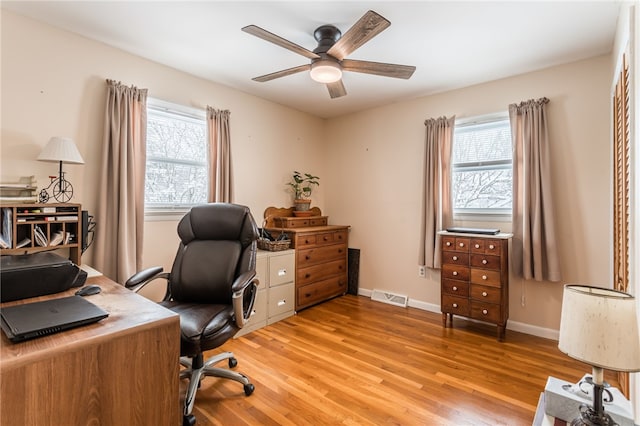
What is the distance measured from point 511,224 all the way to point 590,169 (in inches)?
31.2

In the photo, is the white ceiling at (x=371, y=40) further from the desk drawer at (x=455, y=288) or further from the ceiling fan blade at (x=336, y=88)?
the desk drawer at (x=455, y=288)

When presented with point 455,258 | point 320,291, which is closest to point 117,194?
point 320,291

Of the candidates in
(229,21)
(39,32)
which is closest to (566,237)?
(229,21)

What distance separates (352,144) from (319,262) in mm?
1760

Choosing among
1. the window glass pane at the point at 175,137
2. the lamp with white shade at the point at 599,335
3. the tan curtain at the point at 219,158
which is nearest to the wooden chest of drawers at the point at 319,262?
the tan curtain at the point at 219,158

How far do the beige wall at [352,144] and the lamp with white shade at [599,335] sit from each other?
2267mm

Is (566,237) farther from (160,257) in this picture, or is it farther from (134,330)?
(160,257)

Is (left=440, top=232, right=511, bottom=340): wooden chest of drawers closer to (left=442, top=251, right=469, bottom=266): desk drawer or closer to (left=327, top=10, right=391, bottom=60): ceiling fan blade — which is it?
(left=442, top=251, right=469, bottom=266): desk drawer

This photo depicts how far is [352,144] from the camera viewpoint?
14.6 feet

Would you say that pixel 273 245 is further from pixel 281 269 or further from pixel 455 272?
pixel 455 272

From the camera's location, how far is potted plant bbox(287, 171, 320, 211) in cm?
421

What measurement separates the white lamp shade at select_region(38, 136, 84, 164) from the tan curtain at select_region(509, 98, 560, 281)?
3.76m

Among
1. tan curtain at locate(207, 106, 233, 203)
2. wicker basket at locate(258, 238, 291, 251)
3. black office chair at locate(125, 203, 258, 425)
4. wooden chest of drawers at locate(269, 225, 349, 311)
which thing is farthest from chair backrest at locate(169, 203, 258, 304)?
wooden chest of drawers at locate(269, 225, 349, 311)

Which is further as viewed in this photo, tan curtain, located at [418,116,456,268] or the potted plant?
the potted plant
